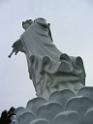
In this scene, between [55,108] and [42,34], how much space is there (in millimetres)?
2522

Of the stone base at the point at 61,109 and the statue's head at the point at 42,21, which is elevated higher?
the statue's head at the point at 42,21

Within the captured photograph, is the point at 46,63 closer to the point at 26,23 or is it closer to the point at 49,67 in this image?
the point at 49,67

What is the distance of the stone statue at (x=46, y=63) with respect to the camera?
6.20 metres

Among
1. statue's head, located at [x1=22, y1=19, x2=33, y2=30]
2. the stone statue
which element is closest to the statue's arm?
the stone statue

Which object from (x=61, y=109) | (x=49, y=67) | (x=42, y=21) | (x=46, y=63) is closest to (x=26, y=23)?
(x=42, y=21)

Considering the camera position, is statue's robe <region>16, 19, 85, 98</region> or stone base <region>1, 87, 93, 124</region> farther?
statue's robe <region>16, 19, 85, 98</region>

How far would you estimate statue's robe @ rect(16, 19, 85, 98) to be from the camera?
6.20 metres

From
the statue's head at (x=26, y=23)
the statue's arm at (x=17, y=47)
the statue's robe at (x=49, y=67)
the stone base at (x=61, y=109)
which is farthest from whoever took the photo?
the statue's head at (x=26, y=23)

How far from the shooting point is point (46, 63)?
6.42 m

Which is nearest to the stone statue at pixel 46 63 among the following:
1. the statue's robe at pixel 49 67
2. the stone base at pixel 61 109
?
the statue's robe at pixel 49 67

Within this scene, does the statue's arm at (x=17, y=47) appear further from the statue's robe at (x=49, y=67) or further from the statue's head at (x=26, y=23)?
the statue's head at (x=26, y=23)

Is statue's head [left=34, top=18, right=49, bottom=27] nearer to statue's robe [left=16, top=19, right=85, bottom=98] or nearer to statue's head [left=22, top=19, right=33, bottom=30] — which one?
statue's head [left=22, top=19, right=33, bottom=30]

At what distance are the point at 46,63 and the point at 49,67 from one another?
0.12 meters

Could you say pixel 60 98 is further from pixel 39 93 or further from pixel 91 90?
pixel 39 93
